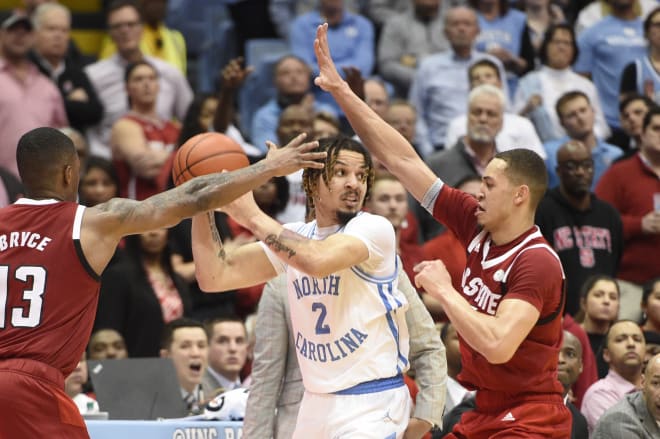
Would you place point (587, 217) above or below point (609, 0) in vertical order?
below

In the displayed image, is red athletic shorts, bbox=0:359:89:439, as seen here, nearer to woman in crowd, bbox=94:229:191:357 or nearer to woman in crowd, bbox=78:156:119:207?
woman in crowd, bbox=94:229:191:357

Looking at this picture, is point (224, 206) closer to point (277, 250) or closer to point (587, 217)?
point (277, 250)

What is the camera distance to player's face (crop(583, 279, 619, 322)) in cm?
1053

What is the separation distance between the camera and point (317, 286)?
631 cm

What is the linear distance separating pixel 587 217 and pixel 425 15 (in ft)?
14.4

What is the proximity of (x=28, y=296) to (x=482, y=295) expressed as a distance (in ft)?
7.51

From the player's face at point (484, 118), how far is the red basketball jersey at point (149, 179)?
2.83 m

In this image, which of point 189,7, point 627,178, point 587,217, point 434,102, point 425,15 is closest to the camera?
point 587,217

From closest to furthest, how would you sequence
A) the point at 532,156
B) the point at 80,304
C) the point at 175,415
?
the point at 80,304
the point at 532,156
the point at 175,415

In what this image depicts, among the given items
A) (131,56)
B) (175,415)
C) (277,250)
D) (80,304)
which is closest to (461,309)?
(277,250)

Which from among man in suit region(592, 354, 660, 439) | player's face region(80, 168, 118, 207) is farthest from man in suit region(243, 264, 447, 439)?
player's face region(80, 168, 118, 207)

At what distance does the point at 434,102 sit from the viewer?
13.9 meters

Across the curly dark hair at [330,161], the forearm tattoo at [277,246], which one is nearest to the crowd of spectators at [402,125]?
the curly dark hair at [330,161]

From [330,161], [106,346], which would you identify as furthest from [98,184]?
[330,161]
